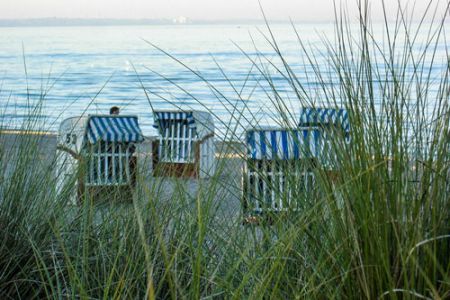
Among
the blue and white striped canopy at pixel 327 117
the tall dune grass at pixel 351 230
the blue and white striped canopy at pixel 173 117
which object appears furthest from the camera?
the blue and white striped canopy at pixel 173 117

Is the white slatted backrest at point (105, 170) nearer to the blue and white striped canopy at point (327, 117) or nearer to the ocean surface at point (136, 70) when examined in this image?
the blue and white striped canopy at point (327, 117)

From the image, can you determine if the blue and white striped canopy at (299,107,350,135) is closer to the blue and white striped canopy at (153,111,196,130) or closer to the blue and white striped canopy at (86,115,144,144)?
the blue and white striped canopy at (86,115,144,144)

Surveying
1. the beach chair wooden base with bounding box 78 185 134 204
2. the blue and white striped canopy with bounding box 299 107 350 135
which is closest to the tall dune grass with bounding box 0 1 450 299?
the blue and white striped canopy with bounding box 299 107 350 135

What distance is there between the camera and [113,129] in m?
7.26

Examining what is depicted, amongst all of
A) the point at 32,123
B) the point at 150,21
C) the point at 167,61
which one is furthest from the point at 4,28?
the point at 32,123

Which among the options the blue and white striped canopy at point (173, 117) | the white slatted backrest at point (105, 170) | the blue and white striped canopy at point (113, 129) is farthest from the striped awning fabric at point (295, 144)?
the blue and white striped canopy at point (173, 117)

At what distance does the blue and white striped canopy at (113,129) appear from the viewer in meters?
7.07

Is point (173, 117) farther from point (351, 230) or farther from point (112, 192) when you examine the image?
point (351, 230)

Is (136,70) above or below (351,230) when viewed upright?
above

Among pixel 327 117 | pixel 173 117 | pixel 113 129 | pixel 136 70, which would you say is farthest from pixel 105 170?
pixel 136 70

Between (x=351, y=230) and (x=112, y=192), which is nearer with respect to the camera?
(x=351, y=230)

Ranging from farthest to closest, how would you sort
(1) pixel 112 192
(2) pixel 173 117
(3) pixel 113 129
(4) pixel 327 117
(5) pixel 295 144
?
(2) pixel 173 117, (3) pixel 113 129, (1) pixel 112 192, (4) pixel 327 117, (5) pixel 295 144

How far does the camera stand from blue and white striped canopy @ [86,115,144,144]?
23.2ft

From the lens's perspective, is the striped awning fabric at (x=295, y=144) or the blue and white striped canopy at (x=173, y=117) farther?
the blue and white striped canopy at (x=173, y=117)
